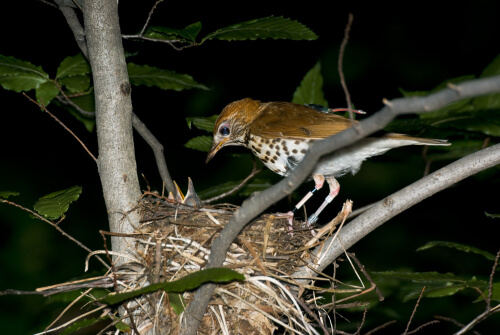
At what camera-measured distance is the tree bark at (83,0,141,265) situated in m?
3.05

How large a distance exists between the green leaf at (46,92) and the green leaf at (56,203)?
824mm

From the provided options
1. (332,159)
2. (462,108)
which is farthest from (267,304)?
(462,108)

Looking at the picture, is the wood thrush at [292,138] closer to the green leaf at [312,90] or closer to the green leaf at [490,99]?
the green leaf at [312,90]

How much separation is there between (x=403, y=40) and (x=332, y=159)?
230 inches

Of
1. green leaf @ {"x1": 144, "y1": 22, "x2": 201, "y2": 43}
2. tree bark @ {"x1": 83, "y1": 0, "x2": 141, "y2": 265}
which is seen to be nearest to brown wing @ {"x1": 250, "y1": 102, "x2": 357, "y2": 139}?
green leaf @ {"x1": 144, "y1": 22, "x2": 201, "y2": 43}

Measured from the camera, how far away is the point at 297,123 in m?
3.98

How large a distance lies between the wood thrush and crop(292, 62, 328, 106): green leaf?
11 centimetres

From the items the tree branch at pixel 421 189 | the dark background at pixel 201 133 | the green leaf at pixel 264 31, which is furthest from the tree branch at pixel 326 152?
the dark background at pixel 201 133

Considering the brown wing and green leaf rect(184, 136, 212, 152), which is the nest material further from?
green leaf rect(184, 136, 212, 152)

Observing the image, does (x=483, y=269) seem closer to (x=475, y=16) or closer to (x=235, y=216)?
(x=475, y=16)

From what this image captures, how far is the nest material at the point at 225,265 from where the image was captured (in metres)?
3.00

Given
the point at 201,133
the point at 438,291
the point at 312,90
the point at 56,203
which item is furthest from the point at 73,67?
the point at 201,133

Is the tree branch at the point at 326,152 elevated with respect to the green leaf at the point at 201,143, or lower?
elevated

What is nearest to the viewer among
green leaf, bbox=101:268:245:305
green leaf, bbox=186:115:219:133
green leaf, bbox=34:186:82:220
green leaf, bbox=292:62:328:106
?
green leaf, bbox=101:268:245:305
